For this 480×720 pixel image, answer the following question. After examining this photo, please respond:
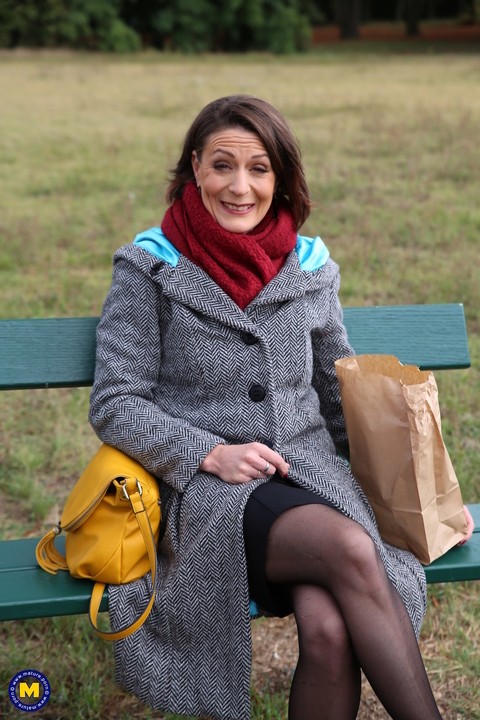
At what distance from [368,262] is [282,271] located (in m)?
3.90

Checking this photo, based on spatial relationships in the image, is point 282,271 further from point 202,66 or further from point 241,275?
point 202,66

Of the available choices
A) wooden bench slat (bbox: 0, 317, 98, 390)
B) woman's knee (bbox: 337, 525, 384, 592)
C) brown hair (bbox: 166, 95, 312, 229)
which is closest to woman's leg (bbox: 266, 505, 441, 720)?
woman's knee (bbox: 337, 525, 384, 592)

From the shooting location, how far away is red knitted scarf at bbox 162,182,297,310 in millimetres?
2750

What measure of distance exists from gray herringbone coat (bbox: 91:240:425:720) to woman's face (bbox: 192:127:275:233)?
0.57 ft

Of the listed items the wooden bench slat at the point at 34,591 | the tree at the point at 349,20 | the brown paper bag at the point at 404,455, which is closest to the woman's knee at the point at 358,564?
the brown paper bag at the point at 404,455

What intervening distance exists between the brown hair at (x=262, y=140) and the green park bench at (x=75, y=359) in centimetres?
44

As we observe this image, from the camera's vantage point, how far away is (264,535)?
241 centimetres

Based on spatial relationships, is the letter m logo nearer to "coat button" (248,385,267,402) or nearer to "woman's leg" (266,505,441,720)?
"woman's leg" (266,505,441,720)

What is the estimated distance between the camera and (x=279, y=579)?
240cm

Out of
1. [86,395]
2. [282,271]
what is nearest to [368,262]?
[86,395]

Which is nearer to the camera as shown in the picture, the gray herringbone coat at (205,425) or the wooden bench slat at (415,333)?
the gray herringbone coat at (205,425)

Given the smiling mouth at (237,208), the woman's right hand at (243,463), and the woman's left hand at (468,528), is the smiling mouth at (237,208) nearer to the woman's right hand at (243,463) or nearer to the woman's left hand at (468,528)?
the woman's right hand at (243,463)

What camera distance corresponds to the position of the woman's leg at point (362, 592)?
7.36ft

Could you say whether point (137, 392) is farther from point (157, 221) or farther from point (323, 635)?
point (157, 221)
